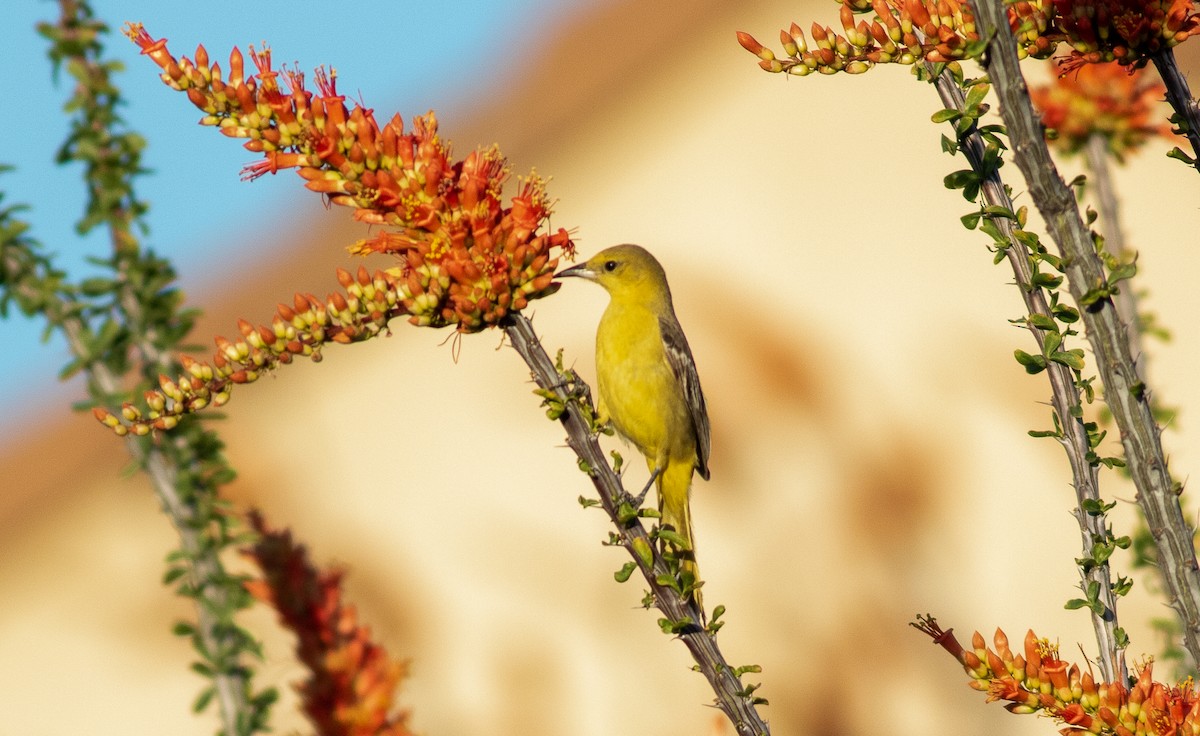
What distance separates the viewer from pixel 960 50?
6.34 ft

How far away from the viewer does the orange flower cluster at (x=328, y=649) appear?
9.23 ft

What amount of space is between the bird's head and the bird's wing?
6.6 inches

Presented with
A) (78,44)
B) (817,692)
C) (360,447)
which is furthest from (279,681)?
(78,44)

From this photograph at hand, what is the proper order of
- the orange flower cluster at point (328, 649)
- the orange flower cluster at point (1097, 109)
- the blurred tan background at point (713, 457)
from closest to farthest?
the orange flower cluster at point (328, 649)
the orange flower cluster at point (1097, 109)
the blurred tan background at point (713, 457)

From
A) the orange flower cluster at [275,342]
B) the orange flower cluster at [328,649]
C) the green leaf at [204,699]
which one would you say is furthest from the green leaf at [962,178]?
the green leaf at [204,699]

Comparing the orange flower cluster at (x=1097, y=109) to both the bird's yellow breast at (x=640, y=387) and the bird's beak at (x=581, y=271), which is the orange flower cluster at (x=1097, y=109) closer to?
the bird's yellow breast at (x=640, y=387)

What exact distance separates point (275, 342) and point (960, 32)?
1.30m

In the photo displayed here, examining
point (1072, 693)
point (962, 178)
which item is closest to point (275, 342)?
point (962, 178)

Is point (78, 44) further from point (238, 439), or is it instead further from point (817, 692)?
point (817, 692)

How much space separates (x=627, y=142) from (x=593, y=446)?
653cm

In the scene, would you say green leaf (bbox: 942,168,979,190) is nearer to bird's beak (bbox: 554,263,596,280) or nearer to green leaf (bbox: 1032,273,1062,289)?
green leaf (bbox: 1032,273,1062,289)

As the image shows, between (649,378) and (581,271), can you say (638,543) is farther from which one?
(581,271)

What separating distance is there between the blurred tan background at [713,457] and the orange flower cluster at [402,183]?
3.26m

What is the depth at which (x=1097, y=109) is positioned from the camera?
3822 mm
